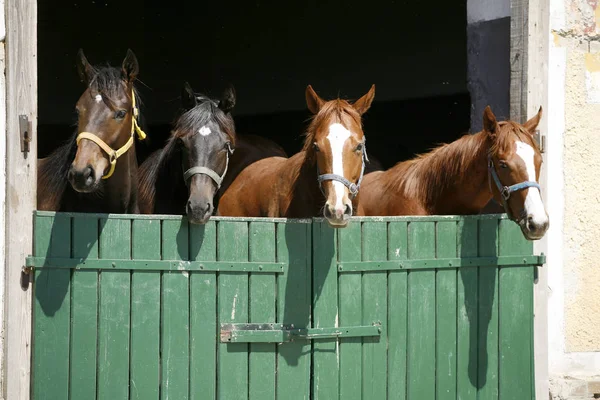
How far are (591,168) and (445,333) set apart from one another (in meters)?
1.29

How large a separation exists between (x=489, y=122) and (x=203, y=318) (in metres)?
1.72

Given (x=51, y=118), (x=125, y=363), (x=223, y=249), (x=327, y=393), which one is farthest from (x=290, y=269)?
(x=51, y=118)

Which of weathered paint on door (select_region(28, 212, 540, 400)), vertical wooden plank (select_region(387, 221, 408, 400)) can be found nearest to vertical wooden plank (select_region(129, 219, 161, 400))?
weathered paint on door (select_region(28, 212, 540, 400))

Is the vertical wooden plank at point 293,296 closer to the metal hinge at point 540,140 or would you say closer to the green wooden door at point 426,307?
the green wooden door at point 426,307

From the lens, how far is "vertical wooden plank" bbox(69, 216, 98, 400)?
409cm

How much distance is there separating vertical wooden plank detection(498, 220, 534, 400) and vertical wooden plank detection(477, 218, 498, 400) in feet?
0.11

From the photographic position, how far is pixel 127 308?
4.12m

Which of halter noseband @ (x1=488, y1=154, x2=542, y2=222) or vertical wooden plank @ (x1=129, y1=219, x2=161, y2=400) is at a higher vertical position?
halter noseband @ (x1=488, y1=154, x2=542, y2=222)

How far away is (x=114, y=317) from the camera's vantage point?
13.5ft

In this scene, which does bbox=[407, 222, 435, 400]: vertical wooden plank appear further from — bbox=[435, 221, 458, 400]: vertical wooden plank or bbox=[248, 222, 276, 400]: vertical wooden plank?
bbox=[248, 222, 276, 400]: vertical wooden plank

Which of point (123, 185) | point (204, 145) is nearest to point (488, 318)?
point (204, 145)

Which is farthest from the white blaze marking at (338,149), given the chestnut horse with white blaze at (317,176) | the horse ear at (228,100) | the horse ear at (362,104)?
the horse ear at (228,100)

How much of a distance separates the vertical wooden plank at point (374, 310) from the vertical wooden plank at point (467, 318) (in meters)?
0.40

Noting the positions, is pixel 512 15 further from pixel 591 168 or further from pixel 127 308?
pixel 127 308
